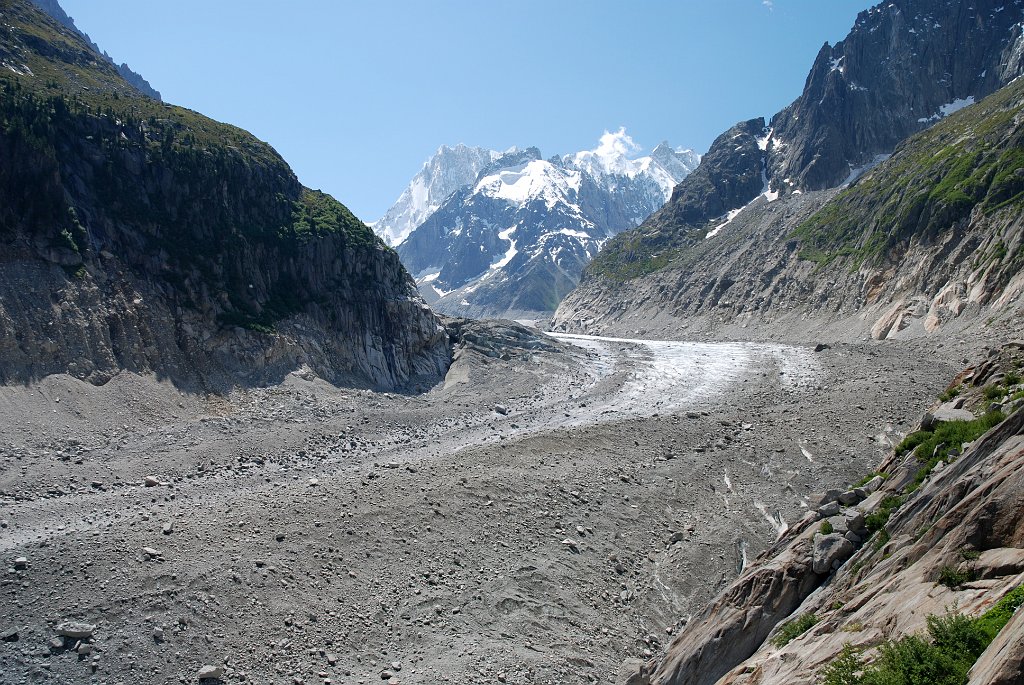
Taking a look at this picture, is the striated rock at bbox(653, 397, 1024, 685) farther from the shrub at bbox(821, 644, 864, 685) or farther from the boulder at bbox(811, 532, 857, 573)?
the shrub at bbox(821, 644, 864, 685)

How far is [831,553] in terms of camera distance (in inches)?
595

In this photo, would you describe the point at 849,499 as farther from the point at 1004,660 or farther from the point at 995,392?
the point at 1004,660

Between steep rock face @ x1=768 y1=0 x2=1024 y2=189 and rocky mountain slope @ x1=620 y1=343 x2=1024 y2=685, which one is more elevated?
steep rock face @ x1=768 y1=0 x2=1024 y2=189

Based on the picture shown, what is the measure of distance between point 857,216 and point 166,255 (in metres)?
103

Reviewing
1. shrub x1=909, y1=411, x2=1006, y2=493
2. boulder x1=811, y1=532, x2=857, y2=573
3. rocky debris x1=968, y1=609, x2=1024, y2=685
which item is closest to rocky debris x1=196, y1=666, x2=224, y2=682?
boulder x1=811, y1=532, x2=857, y2=573

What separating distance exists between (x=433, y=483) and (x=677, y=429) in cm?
1644

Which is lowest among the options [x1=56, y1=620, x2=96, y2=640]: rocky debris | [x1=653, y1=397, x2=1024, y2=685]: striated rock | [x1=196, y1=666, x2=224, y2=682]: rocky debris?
[x1=653, y1=397, x2=1024, y2=685]: striated rock

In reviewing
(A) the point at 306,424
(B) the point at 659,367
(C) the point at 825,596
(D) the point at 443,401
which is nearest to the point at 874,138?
(B) the point at 659,367

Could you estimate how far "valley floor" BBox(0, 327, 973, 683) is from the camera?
1923 cm

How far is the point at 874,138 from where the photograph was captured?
170 meters

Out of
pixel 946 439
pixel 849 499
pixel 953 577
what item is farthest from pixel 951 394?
pixel 953 577

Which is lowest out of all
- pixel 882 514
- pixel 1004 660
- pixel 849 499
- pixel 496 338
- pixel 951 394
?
pixel 951 394

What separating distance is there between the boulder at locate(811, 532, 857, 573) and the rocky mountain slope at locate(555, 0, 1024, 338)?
5452cm

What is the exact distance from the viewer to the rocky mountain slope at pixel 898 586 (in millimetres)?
9102
